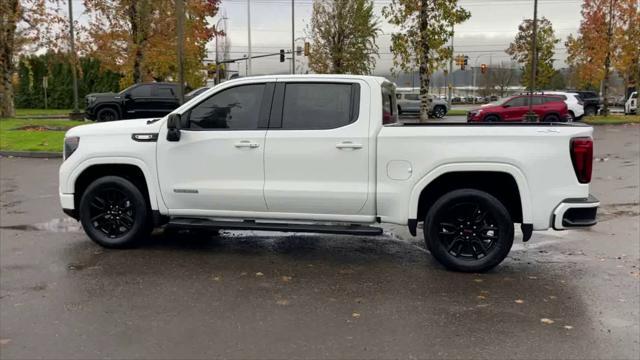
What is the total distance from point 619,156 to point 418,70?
1054 cm

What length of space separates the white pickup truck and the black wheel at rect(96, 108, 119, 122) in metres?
18.2

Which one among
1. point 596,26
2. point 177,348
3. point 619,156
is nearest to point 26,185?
point 177,348

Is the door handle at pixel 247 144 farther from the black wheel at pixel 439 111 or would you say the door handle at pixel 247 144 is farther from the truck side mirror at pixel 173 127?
the black wheel at pixel 439 111

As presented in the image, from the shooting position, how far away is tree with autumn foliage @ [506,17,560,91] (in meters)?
41.1

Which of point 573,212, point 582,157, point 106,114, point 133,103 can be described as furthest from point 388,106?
point 106,114

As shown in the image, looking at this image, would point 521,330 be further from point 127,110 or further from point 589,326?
point 127,110

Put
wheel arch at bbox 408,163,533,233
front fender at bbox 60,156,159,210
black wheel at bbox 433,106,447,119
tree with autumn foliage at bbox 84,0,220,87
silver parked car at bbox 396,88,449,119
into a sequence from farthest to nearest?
black wheel at bbox 433,106,447,119
silver parked car at bbox 396,88,449,119
tree with autumn foliage at bbox 84,0,220,87
front fender at bbox 60,156,159,210
wheel arch at bbox 408,163,533,233

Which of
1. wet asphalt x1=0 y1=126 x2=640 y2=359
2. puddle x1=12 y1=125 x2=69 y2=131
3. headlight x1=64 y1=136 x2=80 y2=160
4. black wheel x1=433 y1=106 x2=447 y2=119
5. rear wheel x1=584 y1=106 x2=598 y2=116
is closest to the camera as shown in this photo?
wet asphalt x1=0 y1=126 x2=640 y2=359

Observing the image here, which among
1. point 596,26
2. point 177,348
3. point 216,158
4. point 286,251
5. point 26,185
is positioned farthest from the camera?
point 596,26

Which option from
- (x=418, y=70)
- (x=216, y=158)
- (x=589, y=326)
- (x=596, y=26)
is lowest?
(x=589, y=326)

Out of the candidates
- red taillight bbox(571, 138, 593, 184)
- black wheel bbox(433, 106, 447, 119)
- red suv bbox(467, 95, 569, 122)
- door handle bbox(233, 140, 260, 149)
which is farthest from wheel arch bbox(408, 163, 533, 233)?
black wheel bbox(433, 106, 447, 119)

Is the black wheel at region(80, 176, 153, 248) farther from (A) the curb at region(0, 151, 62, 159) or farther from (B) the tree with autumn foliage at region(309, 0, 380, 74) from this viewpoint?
(B) the tree with autumn foliage at region(309, 0, 380, 74)

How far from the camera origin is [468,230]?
229 inches

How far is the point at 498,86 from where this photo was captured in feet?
263
